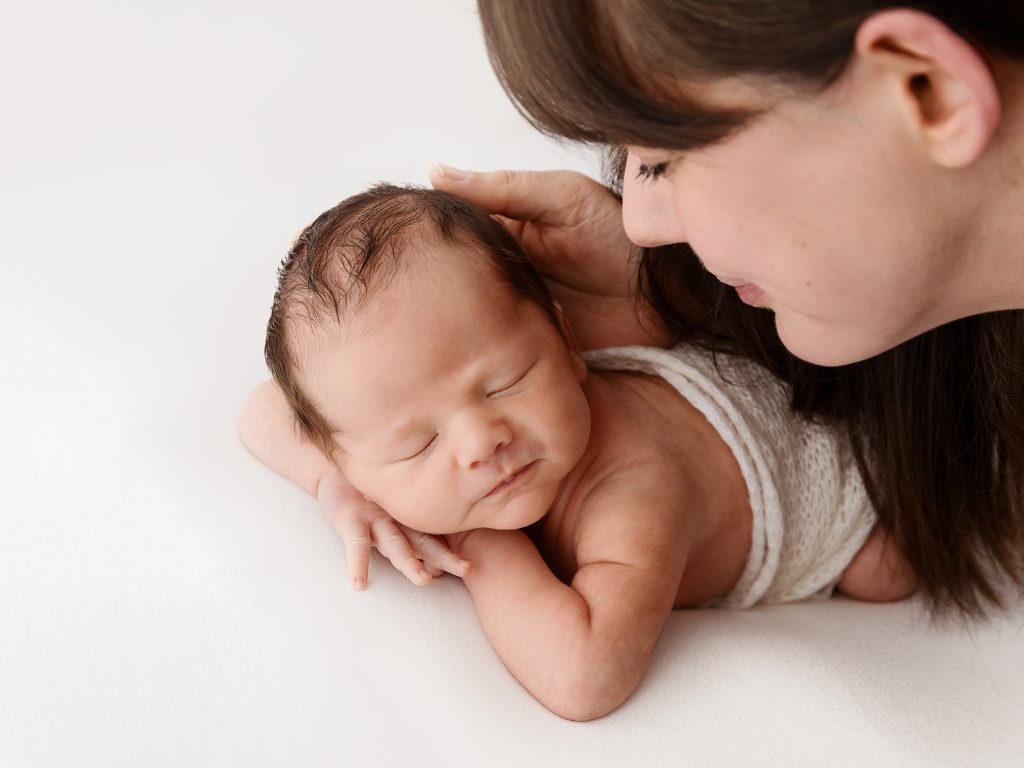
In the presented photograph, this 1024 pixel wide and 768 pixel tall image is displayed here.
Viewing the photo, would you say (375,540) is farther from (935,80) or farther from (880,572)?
(935,80)

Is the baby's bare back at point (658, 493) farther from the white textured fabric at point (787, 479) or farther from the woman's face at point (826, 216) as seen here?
the woman's face at point (826, 216)

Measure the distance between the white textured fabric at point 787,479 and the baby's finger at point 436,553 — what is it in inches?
13.5

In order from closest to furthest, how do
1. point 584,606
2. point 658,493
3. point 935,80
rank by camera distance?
point 935,80 → point 584,606 → point 658,493

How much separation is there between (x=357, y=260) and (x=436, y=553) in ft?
1.03

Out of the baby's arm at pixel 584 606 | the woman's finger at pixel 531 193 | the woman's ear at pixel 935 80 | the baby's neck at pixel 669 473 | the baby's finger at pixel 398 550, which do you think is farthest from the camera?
the woman's finger at pixel 531 193

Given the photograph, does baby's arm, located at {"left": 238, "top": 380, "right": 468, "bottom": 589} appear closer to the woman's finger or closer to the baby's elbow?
the baby's elbow


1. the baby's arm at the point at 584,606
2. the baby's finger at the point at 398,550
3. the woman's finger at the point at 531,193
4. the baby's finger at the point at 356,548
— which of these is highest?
the woman's finger at the point at 531,193

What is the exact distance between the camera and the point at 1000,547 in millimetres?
1381

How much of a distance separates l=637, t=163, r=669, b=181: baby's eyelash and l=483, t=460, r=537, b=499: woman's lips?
318mm

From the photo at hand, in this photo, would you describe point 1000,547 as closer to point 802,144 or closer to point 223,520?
point 802,144

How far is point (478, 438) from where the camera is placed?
1193 mm

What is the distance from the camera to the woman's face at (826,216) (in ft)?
2.93

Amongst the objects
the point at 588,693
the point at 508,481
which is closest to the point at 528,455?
the point at 508,481

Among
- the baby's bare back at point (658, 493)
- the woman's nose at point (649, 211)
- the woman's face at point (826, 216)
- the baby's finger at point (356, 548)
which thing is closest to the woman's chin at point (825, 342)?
the woman's face at point (826, 216)
